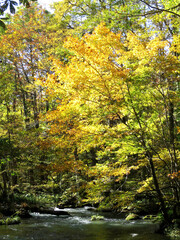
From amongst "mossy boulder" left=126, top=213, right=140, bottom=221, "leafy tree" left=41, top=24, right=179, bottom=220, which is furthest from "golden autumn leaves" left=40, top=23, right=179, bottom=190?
"mossy boulder" left=126, top=213, right=140, bottom=221

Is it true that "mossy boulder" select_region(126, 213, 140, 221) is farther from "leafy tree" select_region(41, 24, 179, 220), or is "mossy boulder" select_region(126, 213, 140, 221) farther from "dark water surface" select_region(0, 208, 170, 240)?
"leafy tree" select_region(41, 24, 179, 220)

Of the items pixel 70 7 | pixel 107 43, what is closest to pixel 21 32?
pixel 70 7

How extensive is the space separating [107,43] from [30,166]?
10299mm

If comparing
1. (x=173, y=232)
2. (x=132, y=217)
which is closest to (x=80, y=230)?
(x=132, y=217)

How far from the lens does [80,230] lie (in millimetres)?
9414

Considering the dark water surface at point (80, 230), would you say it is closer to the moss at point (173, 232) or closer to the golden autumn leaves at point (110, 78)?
the moss at point (173, 232)

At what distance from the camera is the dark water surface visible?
319 inches

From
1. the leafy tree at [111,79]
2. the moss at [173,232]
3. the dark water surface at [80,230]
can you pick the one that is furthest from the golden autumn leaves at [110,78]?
the dark water surface at [80,230]

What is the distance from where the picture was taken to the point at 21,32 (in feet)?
64.4

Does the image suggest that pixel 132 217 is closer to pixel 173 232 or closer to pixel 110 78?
pixel 173 232

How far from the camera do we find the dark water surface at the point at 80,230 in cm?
810

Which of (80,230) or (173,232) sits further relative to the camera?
(80,230)

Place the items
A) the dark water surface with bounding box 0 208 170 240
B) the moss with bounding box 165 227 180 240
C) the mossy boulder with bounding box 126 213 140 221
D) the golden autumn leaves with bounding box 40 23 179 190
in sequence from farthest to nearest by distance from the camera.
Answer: the mossy boulder with bounding box 126 213 140 221
the dark water surface with bounding box 0 208 170 240
the moss with bounding box 165 227 180 240
the golden autumn leaves with bounding box 40 23 179 190

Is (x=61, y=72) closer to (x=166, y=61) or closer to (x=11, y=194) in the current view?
(x=166, y=61)
